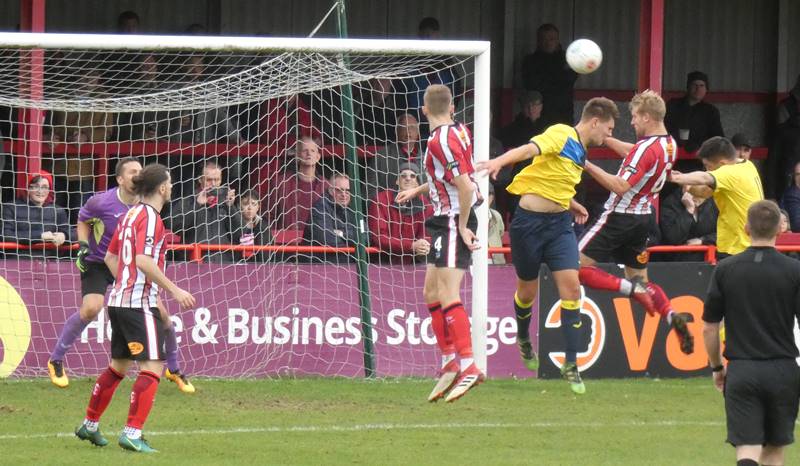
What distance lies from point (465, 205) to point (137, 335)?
2.50m

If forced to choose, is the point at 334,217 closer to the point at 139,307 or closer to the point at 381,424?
the point at 381,424

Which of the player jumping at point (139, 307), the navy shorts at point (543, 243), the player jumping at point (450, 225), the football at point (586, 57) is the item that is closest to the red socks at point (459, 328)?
the player jumping at point (450, 225)

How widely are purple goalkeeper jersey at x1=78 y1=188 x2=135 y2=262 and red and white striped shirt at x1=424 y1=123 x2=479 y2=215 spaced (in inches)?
131

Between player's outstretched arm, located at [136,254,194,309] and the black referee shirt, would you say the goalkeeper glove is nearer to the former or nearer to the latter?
player's outstretched arm, located at [136,254,194,309]

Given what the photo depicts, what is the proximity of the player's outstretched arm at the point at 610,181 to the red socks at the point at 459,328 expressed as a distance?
5.56 feet

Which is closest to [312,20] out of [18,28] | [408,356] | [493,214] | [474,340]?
[18,28]

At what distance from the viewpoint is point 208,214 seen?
46.5ft

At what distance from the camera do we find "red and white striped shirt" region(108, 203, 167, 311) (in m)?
9.51

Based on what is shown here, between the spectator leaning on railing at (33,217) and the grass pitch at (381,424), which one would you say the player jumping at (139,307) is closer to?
the grass pitch at (381,424)

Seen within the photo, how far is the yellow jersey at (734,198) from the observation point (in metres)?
11.5

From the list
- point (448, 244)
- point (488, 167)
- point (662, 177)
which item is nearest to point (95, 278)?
point (448, 244)

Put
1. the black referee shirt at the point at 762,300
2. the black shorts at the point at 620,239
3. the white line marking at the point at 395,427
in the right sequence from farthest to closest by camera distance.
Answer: the black shorts at the point at 620,239 → the white line marking at the point at 395,427 → the black referee shirt at the point at 762,300

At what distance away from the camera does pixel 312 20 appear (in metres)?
18.8

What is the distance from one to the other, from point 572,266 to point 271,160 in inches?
174
